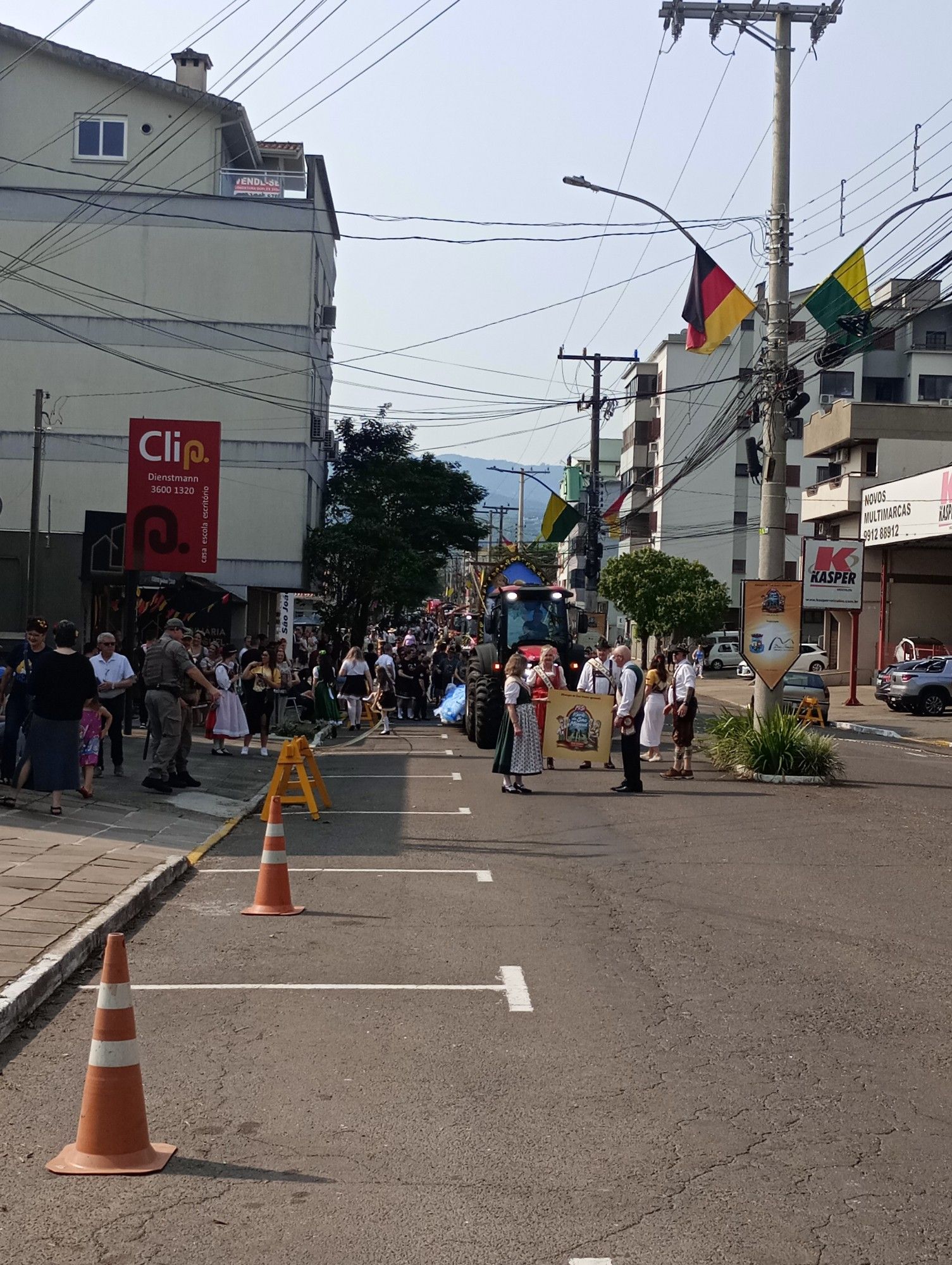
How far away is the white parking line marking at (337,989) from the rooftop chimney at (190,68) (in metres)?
45.7

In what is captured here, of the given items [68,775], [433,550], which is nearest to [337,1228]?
[68,775]

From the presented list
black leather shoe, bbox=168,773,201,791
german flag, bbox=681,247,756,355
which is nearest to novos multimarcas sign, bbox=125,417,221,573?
black leather shoe, bbox=168,773,201,791

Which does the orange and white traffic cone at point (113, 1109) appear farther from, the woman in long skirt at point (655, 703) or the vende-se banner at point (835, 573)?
the vende-se banner at point (835, 573)

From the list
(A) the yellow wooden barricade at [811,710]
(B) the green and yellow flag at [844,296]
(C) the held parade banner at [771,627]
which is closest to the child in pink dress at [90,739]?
(C) the held parade banner at [771,627]

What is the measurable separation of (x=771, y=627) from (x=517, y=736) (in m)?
5.18

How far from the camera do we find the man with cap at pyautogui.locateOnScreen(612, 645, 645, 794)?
672 inches

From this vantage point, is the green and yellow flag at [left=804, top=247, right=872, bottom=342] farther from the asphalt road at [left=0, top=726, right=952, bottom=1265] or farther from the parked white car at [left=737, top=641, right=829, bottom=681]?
the parked white car at [left=737, top=641, right=829, bottom=681]

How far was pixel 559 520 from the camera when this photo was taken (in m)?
43.2

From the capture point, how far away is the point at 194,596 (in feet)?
108

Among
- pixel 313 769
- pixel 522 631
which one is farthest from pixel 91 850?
pixel 522 631

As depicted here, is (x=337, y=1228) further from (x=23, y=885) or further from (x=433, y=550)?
(x=433, y=550)

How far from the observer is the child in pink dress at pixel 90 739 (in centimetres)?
1463

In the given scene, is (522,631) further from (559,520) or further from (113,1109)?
(113,1109)

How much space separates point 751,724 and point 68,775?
415 inches
